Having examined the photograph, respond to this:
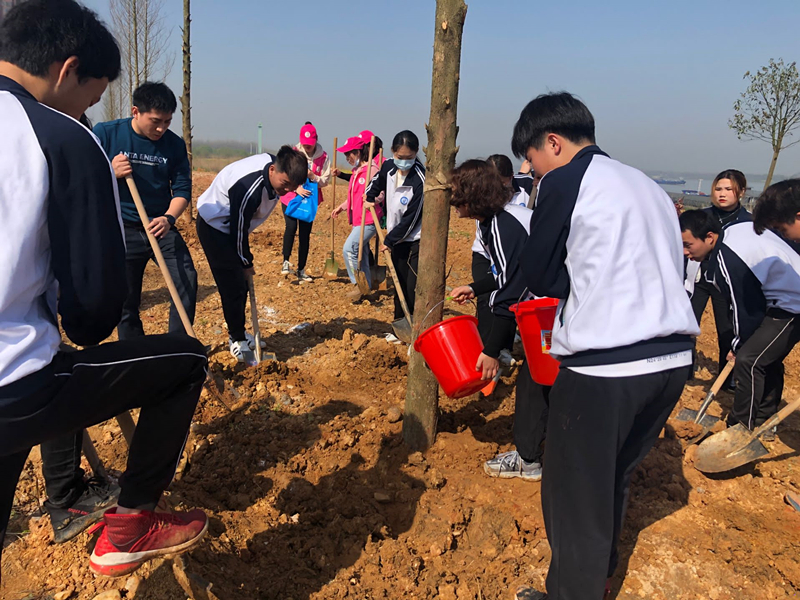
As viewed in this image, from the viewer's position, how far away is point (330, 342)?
5.14 metres

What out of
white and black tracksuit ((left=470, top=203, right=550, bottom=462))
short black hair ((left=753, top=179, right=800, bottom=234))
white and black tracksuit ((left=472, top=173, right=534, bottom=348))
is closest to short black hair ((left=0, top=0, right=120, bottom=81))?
white and black tracksuit ((left=470, top=203, right=550, bottom=462))

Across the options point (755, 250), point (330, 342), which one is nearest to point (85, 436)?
point (330, 342)

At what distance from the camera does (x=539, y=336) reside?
8.32 feet

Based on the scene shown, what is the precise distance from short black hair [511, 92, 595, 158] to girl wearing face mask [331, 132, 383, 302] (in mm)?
4461

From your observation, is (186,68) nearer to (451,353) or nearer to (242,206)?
(242,206)

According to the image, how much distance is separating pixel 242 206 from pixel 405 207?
5.95 ft

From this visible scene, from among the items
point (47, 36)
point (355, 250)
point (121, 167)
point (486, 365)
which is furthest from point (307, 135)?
point (47, 36)

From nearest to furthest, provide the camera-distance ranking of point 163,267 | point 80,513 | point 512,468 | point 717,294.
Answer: point 80,513 < point 512,468 < point 163,267 < point 717,294

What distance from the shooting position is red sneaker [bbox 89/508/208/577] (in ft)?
5.66

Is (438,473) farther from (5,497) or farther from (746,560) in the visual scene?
(5,497)

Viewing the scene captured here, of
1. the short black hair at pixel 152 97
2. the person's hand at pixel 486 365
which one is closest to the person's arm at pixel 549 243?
the person's hand at pixel 486 365

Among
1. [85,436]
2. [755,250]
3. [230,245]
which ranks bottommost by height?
[85,436]

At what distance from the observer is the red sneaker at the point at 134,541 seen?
1.72 metres

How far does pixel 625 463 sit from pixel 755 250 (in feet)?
7.38
